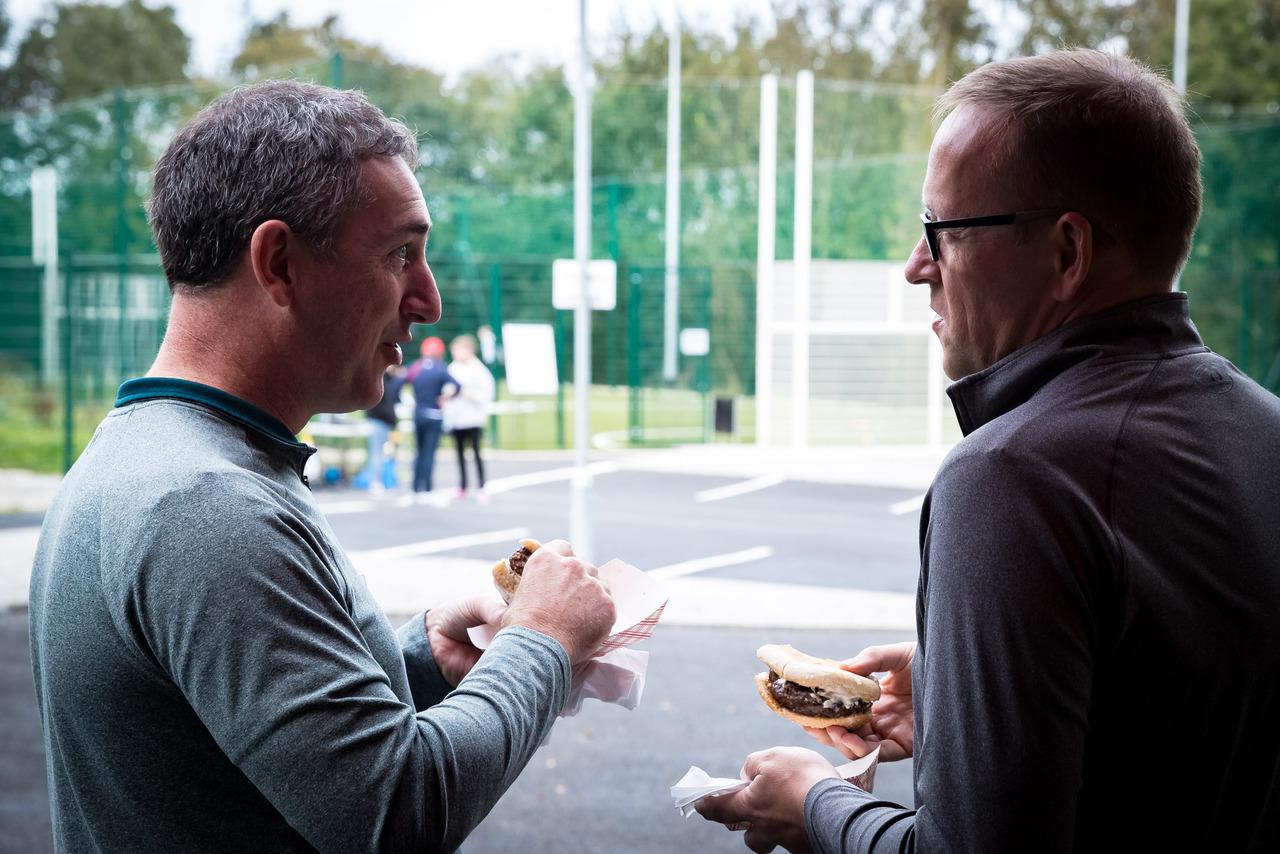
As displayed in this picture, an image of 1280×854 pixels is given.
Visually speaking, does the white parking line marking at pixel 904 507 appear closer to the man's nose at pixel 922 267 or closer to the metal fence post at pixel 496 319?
the metal fence post at pixel 496 319

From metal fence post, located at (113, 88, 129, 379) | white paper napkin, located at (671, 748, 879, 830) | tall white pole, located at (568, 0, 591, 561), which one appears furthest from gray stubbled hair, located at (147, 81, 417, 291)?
metal fence post, located at (113, 88, 129, 379)

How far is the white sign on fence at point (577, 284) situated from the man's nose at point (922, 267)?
827cm

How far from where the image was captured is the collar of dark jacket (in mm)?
1506

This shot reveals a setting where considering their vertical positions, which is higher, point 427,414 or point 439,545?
point 427,414

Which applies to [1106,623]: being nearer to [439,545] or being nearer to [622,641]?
[622,641]

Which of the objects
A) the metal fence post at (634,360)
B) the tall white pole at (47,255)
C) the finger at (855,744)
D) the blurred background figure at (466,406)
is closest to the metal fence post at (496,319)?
the metal fence post at (634,360)

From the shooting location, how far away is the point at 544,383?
21938 mm

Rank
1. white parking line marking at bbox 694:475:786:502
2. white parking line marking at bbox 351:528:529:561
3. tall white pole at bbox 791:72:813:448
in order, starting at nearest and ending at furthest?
white parking line marking at bbox 351:528:529:561, white parking line marking at bbox 694:475:786:502, tall white pole at bbox 791:72:813:448

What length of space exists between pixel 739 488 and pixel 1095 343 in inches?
626

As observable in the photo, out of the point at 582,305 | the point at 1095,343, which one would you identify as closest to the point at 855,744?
the point at 1095,343

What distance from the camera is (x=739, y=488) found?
17359mm

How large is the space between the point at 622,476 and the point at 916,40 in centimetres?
1984

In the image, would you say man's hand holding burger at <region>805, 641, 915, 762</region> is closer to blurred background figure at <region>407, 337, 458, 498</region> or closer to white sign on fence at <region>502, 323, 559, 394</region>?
blurred background figure at <region>407, 337, 458, 498</region>

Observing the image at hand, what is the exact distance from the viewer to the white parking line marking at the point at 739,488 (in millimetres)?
16297
